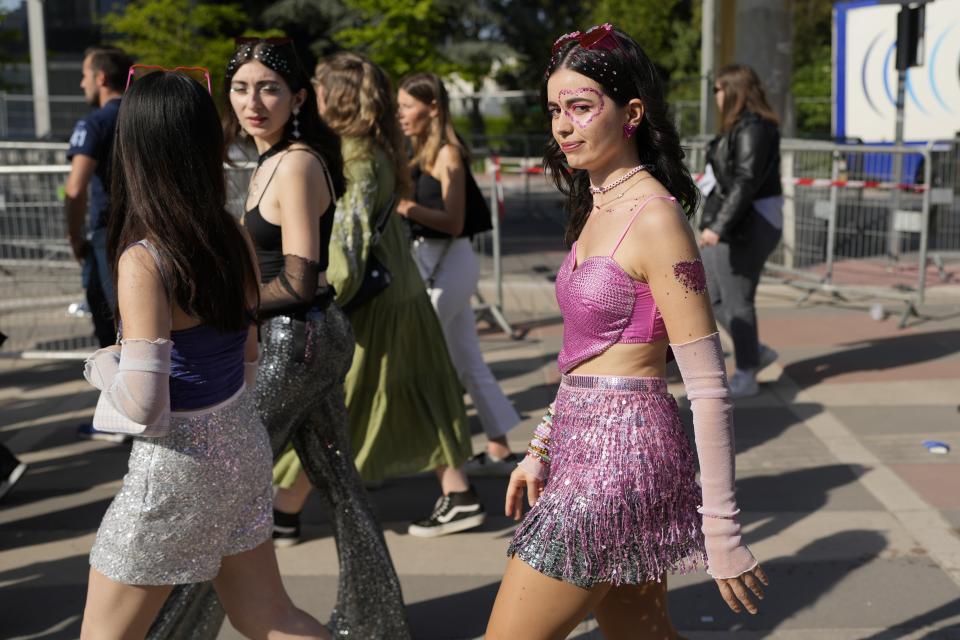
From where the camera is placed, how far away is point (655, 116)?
2.54 metres

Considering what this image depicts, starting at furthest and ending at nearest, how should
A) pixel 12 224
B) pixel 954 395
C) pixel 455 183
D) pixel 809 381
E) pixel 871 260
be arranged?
pixel 871 260 < pixel 12 224 < pixel 809 381 < pixel 954 395 < pixel 455 183

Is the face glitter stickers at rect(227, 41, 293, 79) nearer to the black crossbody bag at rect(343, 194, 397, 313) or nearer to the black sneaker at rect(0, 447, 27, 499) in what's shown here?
the black crossbody bag at rect(343, 194, 397, 313)

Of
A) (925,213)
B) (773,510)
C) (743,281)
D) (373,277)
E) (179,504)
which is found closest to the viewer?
(179,504)

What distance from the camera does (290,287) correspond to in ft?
10.9

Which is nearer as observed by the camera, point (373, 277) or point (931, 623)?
point (931, 623)

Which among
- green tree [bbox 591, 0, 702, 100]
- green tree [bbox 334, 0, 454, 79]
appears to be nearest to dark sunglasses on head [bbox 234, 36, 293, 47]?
green tree [bbox 334, 0, 454, 79]

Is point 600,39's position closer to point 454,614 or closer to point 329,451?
point 329,451

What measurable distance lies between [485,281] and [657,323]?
861 centimetres

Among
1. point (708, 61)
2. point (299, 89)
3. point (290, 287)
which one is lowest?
point (290, 287)

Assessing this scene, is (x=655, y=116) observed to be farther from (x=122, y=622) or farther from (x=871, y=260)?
(x=871, y=260)

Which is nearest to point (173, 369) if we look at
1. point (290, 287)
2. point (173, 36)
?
point (290, 287)

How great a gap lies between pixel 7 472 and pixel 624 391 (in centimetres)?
381

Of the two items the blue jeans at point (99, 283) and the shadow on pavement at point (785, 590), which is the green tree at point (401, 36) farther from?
the shadow on pavement at point (785, 590)

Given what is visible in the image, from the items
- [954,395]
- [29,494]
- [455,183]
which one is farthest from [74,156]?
[954,395]
